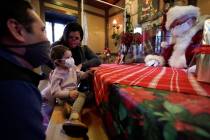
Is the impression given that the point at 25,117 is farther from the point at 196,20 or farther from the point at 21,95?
the point at 196,20

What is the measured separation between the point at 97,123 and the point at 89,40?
5.00m

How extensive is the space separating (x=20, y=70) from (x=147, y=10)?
10.0 ft

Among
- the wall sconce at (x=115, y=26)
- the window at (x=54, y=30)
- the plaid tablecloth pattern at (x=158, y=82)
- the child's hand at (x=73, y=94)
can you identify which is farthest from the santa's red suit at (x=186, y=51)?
the window at (x=54, y=30)

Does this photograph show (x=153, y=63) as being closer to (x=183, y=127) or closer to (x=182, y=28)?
(x=182, y=28)

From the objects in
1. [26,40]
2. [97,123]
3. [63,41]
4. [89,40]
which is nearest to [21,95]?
[26,40]

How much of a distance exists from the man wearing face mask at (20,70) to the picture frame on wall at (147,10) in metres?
2.54

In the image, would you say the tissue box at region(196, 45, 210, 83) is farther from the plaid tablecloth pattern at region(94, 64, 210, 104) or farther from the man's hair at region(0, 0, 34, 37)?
the man's hair at region(0, 0, 34, 37)

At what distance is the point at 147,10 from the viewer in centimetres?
323

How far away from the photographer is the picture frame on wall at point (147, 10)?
289 cm

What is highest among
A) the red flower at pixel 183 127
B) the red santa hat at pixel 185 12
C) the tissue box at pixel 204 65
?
the red santa hat at pixel 185 12

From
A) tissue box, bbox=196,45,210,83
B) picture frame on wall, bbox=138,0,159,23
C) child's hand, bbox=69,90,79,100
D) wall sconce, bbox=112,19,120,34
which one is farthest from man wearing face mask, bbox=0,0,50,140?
wall sconce, bbox=112,19,120,34

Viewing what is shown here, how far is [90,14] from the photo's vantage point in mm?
6238

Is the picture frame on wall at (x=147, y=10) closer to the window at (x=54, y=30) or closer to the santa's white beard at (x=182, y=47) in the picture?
the santa's white beard at (x=182, y=47)

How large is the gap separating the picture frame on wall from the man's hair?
8.38 feet
